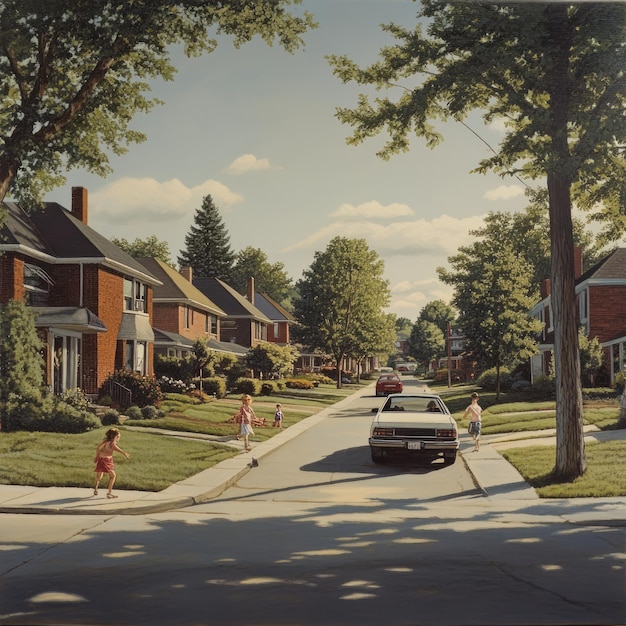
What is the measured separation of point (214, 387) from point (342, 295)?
3929 cm

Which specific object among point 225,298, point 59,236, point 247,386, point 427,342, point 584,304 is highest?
point 225,298

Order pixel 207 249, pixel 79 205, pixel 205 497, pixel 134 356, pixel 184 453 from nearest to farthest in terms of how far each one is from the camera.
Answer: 1. pixel 205 497
2. pixel 184 453
3. pixel 134 356
4. pixel 79 205
5. pixel 207 249

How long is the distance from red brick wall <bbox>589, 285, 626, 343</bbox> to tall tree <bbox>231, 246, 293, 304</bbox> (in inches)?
3482

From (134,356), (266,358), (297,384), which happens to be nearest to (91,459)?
(134,356)

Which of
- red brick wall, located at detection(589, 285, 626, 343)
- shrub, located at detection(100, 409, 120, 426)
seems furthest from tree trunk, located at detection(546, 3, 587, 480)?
red brick wall, located at detection(589, 285, 626, 343)

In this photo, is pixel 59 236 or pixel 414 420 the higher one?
pixel 59 236

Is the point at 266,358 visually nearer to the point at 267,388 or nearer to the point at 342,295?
the point at 267,388

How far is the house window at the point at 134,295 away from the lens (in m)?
40.0

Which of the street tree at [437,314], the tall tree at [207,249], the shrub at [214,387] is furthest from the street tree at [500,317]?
the street tree at [437,314]

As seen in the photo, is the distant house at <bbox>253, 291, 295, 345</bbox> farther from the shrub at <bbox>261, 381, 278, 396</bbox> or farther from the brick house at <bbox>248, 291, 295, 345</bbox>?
the shrub at <bbox>261, 381, 278, 396</bbox>

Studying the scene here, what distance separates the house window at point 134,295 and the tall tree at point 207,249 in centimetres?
7040

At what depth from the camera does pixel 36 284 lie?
114ft

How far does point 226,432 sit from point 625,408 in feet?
43.3

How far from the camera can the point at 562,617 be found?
745 cm
